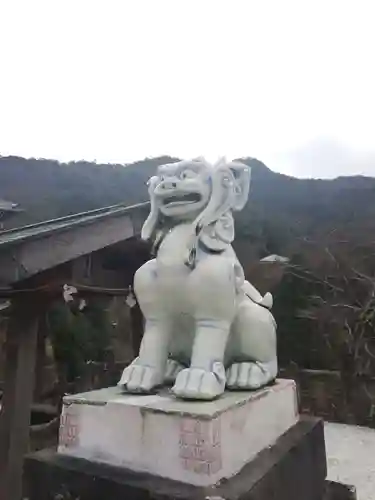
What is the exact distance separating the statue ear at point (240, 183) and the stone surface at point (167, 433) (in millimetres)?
723

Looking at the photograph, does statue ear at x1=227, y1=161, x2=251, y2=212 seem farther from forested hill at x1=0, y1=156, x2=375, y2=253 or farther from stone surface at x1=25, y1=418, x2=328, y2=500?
forested hill at x1=0, y1=156, x2=375, y2=253

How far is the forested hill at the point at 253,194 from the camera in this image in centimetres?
774

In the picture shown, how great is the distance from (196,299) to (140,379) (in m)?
0.31

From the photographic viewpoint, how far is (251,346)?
63.0 inches

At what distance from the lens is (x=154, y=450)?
1.22m

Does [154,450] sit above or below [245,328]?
below

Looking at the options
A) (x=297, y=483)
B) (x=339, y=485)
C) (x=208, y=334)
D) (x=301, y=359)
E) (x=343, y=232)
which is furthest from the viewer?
(x=343, y=232)

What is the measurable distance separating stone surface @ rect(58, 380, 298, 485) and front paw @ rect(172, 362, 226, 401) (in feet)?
0.08

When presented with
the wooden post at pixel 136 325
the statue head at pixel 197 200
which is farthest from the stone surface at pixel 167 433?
the wooden post at pixel 136 325

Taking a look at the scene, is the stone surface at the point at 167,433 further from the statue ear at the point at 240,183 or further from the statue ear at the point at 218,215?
the statue ear at the point at 240,183

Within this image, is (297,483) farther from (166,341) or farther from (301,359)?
(301,359)

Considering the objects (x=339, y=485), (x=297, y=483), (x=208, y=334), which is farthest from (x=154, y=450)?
(x=339, y=485)

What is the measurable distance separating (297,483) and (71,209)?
6.29 m

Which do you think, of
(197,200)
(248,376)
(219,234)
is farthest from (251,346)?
(197,200)
